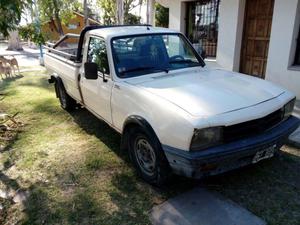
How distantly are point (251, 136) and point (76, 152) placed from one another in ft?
9.12

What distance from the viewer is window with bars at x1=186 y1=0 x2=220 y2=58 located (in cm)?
854

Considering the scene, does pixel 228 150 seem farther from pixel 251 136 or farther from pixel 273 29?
pixel 273 29

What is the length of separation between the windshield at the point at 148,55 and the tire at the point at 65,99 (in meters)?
2.66

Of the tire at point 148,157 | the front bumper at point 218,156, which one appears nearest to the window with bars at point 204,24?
the tire at point 148,157

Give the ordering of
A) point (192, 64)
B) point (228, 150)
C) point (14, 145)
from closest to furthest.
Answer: point (228, 150), point (192, 64), point (14, 145)

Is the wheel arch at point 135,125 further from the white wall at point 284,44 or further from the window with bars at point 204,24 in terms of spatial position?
the window with bars at point 204,24

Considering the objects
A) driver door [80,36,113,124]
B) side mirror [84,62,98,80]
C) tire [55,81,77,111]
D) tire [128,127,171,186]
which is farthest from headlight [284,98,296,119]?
tire [55,81,77,111]

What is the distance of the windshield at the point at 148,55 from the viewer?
4.05m

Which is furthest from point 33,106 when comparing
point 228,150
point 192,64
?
point 228,150

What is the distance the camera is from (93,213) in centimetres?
322

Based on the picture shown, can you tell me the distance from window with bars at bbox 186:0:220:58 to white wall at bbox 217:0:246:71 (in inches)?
17.6

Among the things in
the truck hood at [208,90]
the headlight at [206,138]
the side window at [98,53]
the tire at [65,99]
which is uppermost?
the side window at [98,53]

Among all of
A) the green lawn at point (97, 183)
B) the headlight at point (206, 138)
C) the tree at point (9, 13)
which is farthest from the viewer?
the tree at point (9, 13)

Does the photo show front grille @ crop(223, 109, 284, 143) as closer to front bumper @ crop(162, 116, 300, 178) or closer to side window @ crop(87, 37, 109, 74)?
front bumper @ crop(162, 116, 300, 178)
